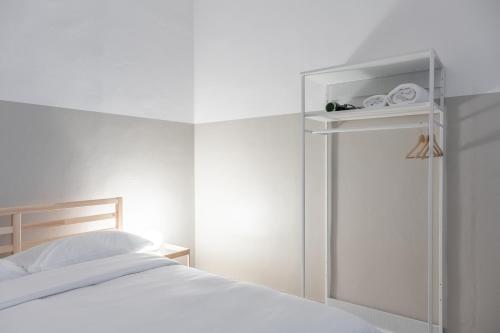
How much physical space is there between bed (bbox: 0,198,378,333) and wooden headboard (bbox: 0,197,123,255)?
45 centimetres

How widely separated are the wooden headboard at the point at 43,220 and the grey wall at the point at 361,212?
0.90 meters

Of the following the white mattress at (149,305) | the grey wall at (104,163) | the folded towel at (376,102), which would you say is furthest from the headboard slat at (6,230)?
the folded towel at (376,102)

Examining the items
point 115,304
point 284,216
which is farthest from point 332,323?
point 284,216

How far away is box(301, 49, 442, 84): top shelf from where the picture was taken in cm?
200

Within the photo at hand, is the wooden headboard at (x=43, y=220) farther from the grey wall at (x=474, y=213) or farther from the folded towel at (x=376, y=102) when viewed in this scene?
the grey wall at (x=474, y=213)

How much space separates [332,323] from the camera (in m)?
1.44

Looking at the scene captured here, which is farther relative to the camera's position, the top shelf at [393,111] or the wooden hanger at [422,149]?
the wooden hanger at [422,149]

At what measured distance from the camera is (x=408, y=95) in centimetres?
207

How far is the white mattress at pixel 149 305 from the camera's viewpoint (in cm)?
141

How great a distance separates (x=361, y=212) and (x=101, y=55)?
7.23ft

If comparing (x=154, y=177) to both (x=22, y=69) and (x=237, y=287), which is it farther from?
(x=237, y=287)

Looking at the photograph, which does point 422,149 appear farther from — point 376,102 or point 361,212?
point 361,212

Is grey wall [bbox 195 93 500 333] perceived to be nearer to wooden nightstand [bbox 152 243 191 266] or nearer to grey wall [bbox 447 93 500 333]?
grey wall [bbox 447 93 500 333]

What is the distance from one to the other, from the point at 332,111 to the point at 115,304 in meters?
1.56
